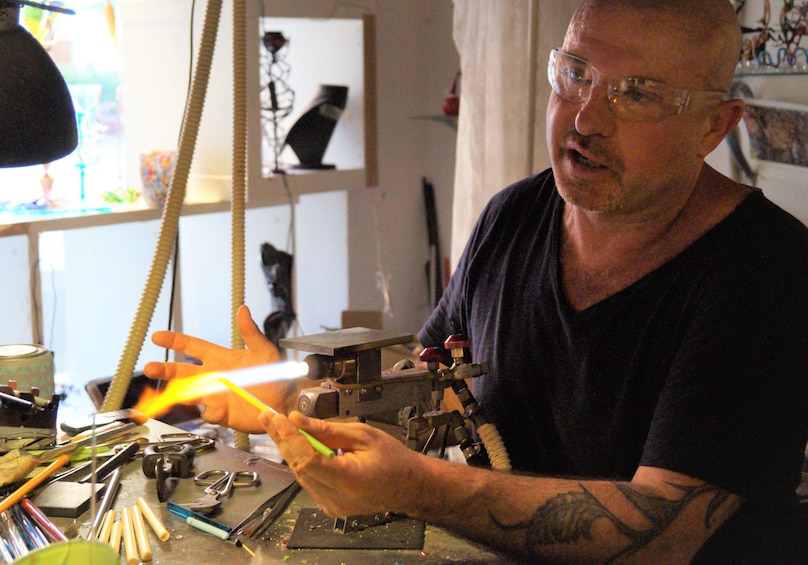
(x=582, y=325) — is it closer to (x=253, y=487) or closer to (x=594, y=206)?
(x=594, y=206)

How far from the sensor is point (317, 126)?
3.32 metres

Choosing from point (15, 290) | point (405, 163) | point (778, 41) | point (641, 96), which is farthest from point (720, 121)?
point (405, 163)

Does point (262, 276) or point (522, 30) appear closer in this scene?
point (522, 30)

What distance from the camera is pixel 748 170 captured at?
2.53 metres

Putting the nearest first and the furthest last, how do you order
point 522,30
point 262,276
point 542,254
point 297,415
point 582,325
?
point 297,415
point 582,325
point 542,254
point 522,30
point 262,276

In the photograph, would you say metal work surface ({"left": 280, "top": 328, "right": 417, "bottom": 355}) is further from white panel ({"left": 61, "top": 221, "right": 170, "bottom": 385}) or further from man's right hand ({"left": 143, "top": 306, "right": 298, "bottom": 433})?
white panel ({"left": 61, "top": 221, "right": 170, "bottom": 385})

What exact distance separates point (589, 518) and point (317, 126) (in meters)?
2.31

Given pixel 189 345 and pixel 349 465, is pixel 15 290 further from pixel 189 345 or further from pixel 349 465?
pixel 349 465

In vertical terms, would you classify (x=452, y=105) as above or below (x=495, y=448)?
above

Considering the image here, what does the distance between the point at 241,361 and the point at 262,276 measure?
190cm

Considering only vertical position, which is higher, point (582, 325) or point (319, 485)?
point (582, 325)

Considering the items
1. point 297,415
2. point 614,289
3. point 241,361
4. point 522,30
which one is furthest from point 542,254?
point 522,30

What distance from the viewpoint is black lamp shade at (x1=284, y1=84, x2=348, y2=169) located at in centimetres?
330

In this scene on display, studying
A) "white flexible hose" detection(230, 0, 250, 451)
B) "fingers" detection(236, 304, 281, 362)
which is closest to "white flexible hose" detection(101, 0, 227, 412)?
"white flexible hose" detection(230, 0, 250, 451)
